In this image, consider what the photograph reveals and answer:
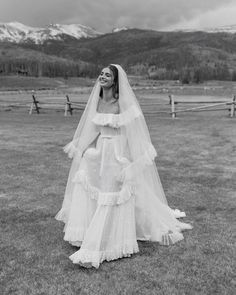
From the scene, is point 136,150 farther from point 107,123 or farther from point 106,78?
point 106,78

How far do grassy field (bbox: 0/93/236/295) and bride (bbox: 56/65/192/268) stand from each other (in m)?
0.20

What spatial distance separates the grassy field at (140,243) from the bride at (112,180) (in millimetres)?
199

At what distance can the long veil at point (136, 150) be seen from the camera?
17.8 ft

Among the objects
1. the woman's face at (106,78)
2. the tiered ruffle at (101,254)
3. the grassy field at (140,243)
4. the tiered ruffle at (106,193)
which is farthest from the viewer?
the woman's face at (106,78)

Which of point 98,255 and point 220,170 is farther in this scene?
point 220,170

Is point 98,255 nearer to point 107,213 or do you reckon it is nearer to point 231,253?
point 107,213

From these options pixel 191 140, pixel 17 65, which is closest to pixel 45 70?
pixel 17 65

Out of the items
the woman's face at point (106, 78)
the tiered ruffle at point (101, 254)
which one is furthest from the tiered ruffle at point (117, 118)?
the tiered ruffle at point (101, 254)

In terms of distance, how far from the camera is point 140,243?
5.66 metres

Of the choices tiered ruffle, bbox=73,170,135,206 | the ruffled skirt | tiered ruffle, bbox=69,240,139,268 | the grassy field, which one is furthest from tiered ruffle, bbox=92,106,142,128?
the grassy field

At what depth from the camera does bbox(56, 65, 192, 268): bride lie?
513 cm

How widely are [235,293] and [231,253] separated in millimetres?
1024

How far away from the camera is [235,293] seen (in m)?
4.32

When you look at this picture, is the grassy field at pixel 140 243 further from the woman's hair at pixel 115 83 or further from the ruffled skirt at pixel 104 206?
the woman's hair at pixel 115 83
